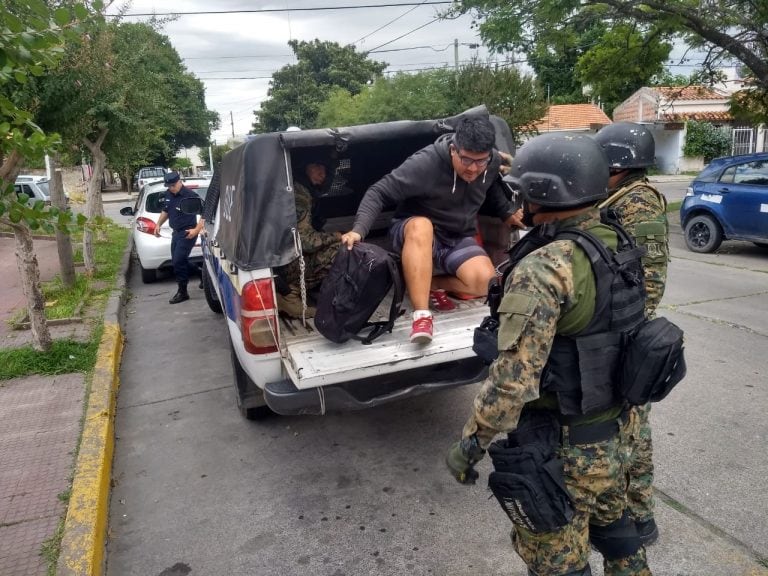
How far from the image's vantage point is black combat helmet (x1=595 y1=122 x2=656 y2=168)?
318 centimetres

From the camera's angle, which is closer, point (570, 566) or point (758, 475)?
point (570, 566)

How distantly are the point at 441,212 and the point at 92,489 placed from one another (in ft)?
8.57

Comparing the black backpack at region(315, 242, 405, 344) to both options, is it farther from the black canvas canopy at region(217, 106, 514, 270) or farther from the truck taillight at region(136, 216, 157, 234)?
the truck taillight at region(136, 216, 157, 234)

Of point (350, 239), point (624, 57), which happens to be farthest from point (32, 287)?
point (624, 57)

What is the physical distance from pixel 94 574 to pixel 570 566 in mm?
2090

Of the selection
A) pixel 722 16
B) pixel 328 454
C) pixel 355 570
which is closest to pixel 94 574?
pixel 355 570

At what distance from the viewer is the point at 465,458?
1.97m

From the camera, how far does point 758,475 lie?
340cm

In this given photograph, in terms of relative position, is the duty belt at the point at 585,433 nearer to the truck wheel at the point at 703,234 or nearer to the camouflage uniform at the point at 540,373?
the camouflage uniform at the point at 540,373

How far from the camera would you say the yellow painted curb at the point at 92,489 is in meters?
2.86

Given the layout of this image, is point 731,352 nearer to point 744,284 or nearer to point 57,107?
point 744,284

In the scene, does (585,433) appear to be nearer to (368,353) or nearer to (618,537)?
(618,537)

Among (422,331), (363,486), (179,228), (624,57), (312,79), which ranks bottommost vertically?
(363,486)

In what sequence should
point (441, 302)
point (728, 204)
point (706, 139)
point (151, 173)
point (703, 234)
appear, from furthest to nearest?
1. point (151, 173)
2. point (706, 139)
3. point (703, 234)
4. point (728, 204)
5. point (441, 302)
